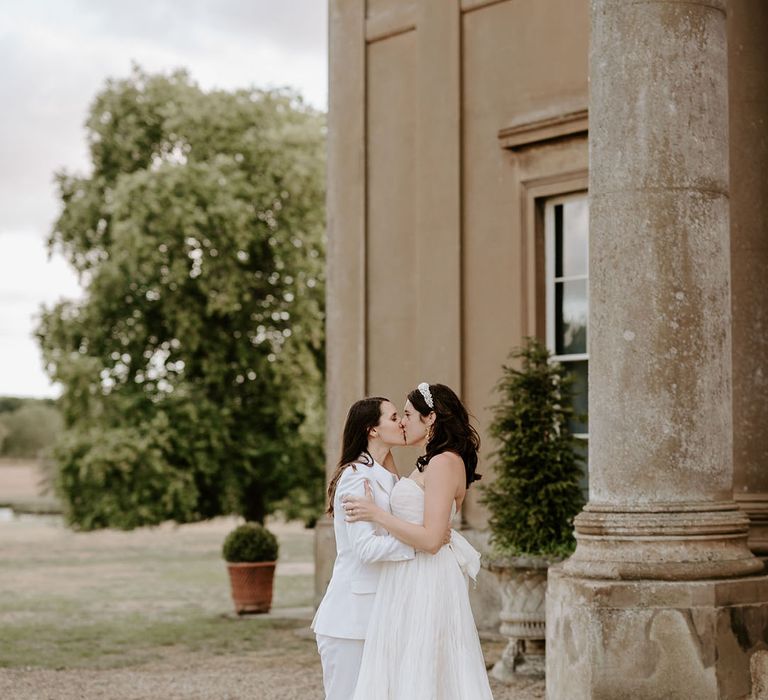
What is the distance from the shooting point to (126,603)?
15.4 metres

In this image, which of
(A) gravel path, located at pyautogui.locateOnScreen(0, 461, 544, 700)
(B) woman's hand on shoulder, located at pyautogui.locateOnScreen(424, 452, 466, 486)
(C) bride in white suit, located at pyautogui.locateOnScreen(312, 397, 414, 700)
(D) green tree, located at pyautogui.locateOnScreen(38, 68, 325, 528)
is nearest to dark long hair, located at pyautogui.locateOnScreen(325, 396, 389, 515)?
(C) bride in white suit, located at pyautogui.locateOnScreen(312, 397, 414, 700)

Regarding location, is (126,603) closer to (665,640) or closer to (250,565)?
(250,565)

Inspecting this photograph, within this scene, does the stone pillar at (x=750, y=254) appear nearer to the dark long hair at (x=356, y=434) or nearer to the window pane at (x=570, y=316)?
the window pane at (x=570, y=316)

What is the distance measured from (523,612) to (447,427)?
12.9 feet

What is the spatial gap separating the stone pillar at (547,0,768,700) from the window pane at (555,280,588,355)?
14.3 feet

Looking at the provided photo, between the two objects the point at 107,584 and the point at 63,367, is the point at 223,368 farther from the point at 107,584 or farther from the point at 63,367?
the point at 107,584

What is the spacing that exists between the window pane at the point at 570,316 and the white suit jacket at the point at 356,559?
5.77 metres

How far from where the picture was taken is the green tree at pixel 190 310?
2497cm

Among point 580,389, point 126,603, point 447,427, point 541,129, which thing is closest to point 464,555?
point 447,427

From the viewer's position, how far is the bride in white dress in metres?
5.42

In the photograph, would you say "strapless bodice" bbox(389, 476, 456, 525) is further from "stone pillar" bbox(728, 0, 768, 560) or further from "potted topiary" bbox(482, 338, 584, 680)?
"potted topiary" bbox(482, 338, 584, 680)

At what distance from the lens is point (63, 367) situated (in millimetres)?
25219

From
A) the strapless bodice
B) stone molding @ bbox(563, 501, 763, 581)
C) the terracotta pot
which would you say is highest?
the strapless bodice

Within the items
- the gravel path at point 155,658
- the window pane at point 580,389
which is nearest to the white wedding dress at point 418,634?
the gravel path at point 155,658
